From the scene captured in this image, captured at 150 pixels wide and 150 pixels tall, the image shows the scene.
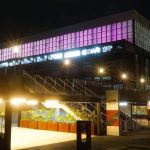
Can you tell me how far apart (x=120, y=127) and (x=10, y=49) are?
89641 millimetres

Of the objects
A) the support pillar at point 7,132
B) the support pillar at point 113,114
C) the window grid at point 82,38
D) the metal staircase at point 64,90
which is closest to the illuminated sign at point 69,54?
the window grid at point 82,38

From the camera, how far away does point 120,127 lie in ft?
109

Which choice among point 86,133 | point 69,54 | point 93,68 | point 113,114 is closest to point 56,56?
point 69,54

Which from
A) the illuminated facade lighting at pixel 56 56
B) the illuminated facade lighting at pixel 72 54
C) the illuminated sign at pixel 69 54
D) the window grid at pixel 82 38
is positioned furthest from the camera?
the illuminated facade lighting at pixel 56 56

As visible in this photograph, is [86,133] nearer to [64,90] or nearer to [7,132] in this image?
[7,132]

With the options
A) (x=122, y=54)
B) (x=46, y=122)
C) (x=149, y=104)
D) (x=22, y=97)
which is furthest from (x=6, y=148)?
(x=122, y=54)

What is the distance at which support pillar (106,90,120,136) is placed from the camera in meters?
33.0

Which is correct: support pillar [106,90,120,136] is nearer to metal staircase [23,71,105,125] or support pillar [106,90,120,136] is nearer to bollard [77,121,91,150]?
metal staircase [23,71,105,125]

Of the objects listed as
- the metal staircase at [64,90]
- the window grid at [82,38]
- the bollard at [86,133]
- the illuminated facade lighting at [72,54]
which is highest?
the window grid at [82,38]

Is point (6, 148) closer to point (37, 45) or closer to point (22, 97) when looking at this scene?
point (22, 97)

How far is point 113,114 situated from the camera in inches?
1310

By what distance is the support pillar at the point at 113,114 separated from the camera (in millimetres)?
33000

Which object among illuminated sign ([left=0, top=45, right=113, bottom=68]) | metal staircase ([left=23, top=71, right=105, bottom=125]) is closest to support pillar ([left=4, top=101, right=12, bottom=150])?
metal staircase ([left=23, top=71, right=105, bottom=125])

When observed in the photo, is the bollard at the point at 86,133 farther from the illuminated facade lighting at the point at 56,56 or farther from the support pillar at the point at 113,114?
the illuminated facade lighting at the point at 56,56
